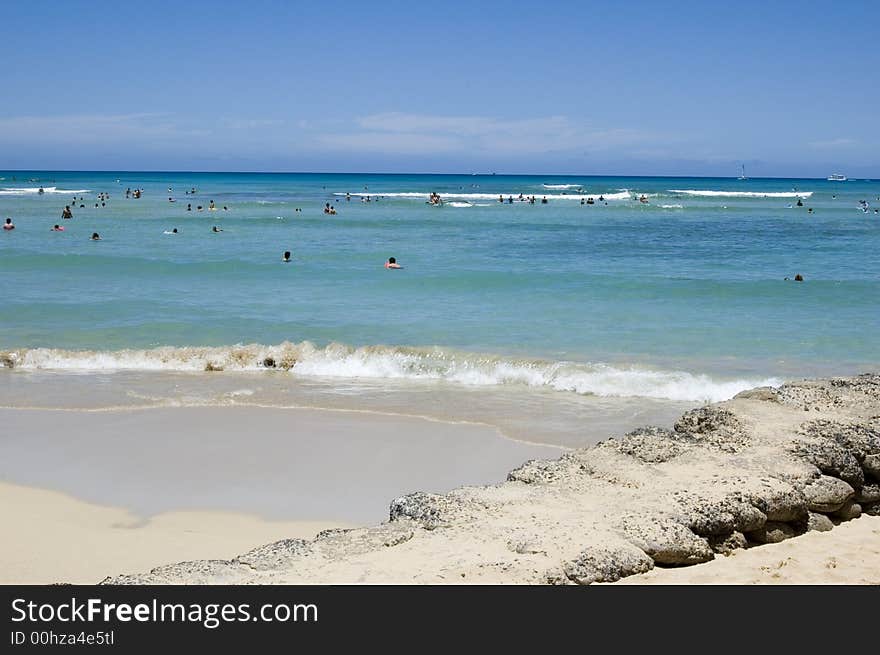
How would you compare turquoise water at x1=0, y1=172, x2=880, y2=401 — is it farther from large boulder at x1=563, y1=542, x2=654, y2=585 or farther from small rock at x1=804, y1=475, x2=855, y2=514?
large boulder at x1=563, y1=542, x2=654, y2=585

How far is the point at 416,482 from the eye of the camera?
912 cm

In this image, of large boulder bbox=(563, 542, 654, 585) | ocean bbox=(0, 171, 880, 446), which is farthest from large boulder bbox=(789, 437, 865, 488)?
ocean bbox=(0, 171, 880, 446)

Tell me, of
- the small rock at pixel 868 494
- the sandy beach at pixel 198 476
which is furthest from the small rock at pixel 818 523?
the sandy beach at pixel 198 476

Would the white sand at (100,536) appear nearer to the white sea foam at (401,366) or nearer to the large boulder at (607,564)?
the large boulder at (607,564)

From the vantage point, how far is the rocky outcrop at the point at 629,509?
5512 mm

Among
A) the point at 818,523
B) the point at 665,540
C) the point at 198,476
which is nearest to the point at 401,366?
the point at 198,476

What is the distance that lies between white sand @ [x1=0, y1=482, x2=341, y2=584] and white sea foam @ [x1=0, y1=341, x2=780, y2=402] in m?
6.43

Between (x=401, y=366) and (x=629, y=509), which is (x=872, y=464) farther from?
(x=401, y=366)

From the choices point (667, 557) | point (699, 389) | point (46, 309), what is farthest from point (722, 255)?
point (667, 557)

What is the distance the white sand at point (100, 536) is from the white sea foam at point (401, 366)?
6.43 m

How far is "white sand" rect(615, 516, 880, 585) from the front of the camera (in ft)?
19.1

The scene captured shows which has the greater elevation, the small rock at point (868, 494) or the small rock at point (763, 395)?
the small rock at point (763, 395)

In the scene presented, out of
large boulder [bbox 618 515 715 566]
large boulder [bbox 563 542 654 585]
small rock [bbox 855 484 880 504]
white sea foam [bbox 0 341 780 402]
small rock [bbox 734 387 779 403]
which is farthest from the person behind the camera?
white sea foam [bbox 0 341 780 402]

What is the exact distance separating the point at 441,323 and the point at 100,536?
11.5m
